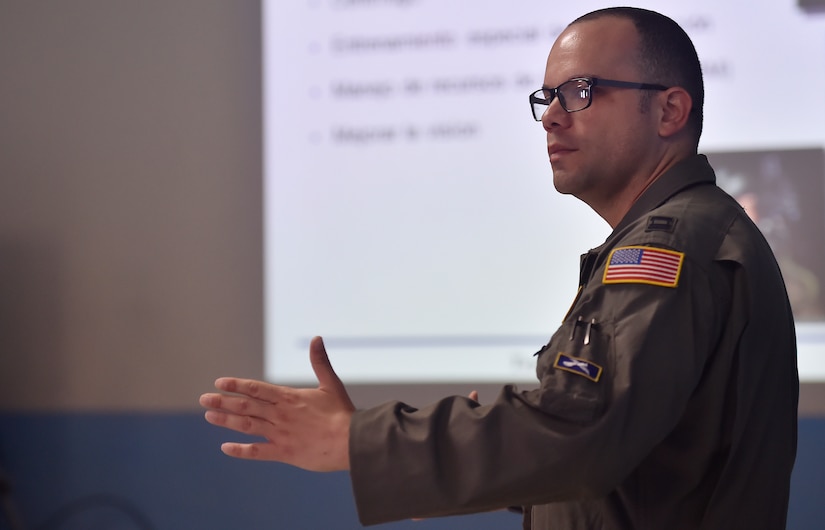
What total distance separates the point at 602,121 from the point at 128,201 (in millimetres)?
2390

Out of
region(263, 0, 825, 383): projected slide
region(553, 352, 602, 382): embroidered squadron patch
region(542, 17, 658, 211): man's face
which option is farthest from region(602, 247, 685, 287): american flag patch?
region(263, 0, 825, 383): projected slide

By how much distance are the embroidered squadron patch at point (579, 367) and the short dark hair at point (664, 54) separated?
58cm

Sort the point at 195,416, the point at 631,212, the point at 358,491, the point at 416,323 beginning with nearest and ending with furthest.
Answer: the point at 358,491 → the point at 631,212 → the point at 416,323 → the point at 195,416

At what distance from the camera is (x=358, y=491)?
1075mm

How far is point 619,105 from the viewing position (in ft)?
4.62

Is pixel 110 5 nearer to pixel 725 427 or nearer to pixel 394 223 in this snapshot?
pixel 394 223

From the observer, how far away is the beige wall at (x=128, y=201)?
3.29m

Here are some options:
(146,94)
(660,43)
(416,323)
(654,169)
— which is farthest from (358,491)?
(146,94)

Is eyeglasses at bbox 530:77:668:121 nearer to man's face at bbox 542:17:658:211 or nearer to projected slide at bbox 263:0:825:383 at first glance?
man's face at bbox 542:17:658:211

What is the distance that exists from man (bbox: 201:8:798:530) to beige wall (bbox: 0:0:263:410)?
210 cm

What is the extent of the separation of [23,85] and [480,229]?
188 centimetres

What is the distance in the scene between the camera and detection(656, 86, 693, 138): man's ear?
1.43 metres

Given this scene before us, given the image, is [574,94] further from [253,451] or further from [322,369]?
[253,451]

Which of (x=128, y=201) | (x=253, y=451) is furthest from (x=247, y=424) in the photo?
(x=128, y=201)
